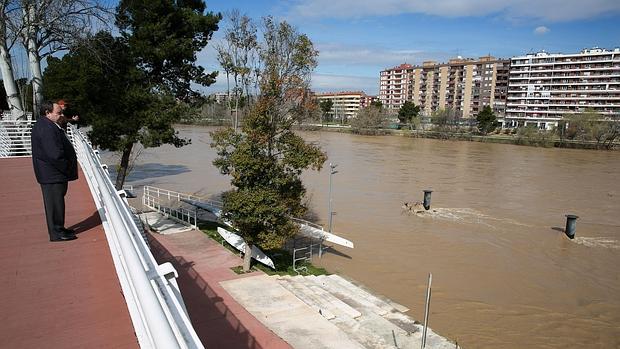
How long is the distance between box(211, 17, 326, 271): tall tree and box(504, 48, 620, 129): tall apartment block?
3583 inches

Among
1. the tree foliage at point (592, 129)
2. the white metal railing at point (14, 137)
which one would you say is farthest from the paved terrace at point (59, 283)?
the tree foliage at point (592, 129)

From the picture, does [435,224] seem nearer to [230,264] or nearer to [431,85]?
[230,264]

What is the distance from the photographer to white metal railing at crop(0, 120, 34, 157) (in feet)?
36.7

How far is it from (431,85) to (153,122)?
371ft

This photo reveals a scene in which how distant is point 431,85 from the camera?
118875 millimetres

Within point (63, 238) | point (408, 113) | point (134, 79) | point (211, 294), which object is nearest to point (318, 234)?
point (211, 294)

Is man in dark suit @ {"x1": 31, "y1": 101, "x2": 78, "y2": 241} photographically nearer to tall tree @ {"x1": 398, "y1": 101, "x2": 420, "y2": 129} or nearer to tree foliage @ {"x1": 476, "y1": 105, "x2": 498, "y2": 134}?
tree foliage @ {"x1": 476, "y1": 105, "x2": 498, "y2": 134}

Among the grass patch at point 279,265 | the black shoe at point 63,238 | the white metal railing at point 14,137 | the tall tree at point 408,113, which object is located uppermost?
the tall tree at point 408,113

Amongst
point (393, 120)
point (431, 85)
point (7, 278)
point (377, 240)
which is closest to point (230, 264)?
point (377, 240)

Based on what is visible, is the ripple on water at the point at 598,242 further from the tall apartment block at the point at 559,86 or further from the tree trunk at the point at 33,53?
the tall apartment block at the point at 559,86

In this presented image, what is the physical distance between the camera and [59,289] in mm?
3320

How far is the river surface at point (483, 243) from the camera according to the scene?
39.1 feet

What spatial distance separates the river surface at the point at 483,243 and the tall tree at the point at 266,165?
318 cm

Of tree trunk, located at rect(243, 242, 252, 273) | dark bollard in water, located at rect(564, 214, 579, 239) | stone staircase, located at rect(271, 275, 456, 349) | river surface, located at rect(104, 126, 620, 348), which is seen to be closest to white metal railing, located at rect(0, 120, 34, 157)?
tree trunk, located at rect(243, 242, 252, 273)
